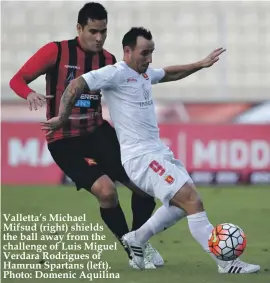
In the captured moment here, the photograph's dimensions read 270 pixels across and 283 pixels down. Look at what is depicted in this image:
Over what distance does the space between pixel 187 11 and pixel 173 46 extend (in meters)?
0.86

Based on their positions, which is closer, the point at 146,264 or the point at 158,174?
the point at 158,174

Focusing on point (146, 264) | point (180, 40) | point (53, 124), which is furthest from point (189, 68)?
point (180, 40)

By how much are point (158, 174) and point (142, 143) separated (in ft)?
1.06

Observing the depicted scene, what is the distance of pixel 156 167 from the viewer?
7.12m

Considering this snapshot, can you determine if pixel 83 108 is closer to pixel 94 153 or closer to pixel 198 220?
pixel 94 153

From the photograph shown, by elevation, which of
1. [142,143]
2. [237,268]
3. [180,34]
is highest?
[180,34]

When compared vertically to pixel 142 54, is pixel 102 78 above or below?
below

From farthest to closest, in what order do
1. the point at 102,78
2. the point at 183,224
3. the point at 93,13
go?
the point at 183,224
the point at 93,13
the point at 102,78

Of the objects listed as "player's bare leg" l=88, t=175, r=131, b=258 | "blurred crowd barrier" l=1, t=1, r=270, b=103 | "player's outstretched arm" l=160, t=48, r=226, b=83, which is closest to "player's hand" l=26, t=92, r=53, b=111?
"player's bare leg" l=88, t=175, r=131, b=258

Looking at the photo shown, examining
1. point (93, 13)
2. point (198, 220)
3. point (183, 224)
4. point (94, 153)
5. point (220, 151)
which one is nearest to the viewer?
point (198, 220)

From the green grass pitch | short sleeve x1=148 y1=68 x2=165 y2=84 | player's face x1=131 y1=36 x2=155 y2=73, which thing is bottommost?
the green grass pitch

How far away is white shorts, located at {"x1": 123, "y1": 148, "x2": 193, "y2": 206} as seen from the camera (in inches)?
277

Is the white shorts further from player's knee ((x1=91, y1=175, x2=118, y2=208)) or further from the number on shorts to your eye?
player's knee ((x1=91, y1=175, x2=118, y2=208))

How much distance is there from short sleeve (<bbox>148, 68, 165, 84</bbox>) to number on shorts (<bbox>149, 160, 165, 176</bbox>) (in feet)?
3.02
